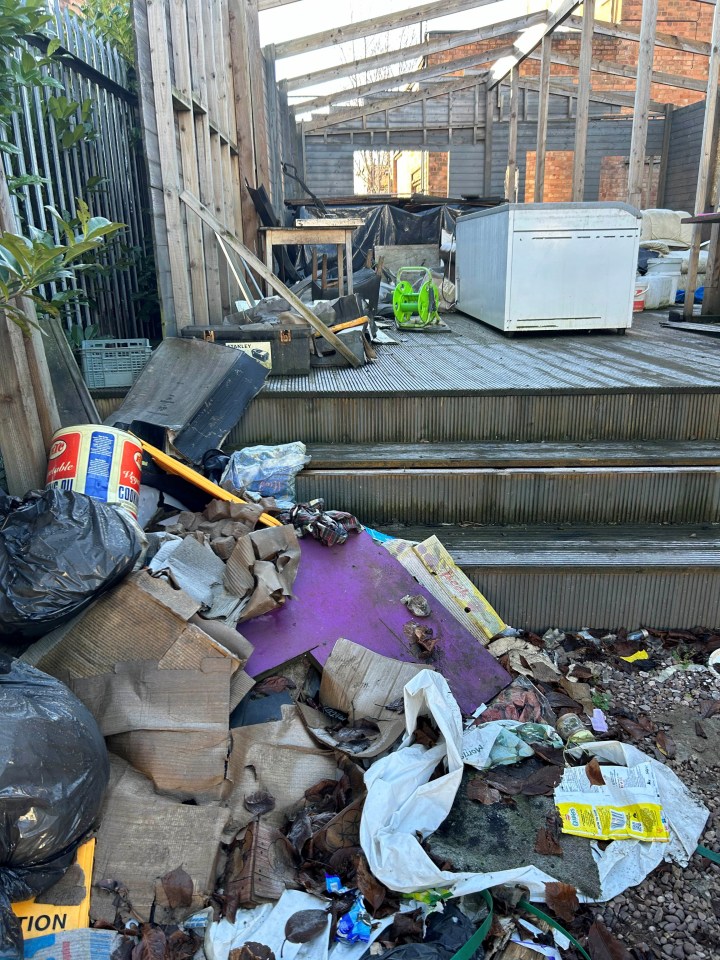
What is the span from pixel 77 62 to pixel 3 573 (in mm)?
3771

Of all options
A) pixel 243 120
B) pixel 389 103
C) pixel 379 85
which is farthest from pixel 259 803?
pixel 389 103

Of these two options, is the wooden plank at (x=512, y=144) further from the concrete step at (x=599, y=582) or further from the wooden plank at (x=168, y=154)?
the concrete step at (x=599, y=582)

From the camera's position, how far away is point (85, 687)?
79.1 inches

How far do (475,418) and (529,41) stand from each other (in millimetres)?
9039

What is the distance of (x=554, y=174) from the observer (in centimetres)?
1670

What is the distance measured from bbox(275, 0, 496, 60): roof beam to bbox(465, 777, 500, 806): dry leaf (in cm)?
1009

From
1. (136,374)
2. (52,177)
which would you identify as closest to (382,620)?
(136,374)

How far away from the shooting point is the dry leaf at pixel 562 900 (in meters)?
1.64

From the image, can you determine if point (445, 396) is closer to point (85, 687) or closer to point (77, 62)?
point (85, 687)

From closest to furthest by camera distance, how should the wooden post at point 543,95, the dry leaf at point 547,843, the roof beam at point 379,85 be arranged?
1. the dry leaf at point 547,843
2. the wooden post at point 543,95
3. the roof beam at point 379,85

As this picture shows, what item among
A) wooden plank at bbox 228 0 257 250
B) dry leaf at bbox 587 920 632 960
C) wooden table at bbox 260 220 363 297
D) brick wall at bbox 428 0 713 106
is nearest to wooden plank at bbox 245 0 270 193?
wooden plank at bbox 228 0 257 250

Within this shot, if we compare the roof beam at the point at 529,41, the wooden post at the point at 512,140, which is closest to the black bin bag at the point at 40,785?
the roof beam at the point at 529,41

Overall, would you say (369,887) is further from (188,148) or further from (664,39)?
(664,39)

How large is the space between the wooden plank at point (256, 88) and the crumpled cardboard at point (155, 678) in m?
6.85
